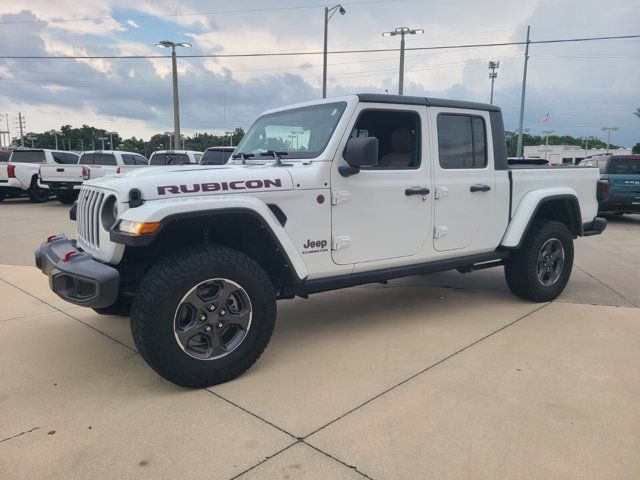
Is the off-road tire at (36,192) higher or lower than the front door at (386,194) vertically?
lower

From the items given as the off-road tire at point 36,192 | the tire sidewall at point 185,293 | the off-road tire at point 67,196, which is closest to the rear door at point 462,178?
the tire sidewall at point 185,293

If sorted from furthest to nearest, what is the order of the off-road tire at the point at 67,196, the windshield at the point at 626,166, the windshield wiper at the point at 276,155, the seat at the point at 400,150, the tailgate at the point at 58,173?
the off-road tire at the point at 67,196
the tailgate at the point at 58,173
the windshield at the point at 626,166
the seat at the point at 400,150
the windshield wiper at the point at 276,155

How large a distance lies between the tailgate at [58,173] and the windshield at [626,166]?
47.3 ft

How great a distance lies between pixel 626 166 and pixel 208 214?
39.1 feet

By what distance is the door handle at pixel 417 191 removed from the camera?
391 centimetres

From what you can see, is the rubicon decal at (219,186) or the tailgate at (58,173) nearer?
the rubicon decal at (219,186)

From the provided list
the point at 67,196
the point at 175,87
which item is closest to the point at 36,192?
the point at 67,196

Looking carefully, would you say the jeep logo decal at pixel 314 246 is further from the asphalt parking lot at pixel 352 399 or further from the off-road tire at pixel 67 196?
the off-road tire at pixel 67 196

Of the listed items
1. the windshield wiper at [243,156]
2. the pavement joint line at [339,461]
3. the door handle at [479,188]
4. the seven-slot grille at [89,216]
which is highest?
the windshield wiper at [243,156]

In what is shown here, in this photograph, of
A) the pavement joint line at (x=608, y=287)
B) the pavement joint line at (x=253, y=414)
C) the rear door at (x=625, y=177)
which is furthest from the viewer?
the rear door at (x=625, y=177)

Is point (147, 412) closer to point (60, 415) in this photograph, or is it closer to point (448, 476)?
point (60, 415)

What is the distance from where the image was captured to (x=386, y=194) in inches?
150

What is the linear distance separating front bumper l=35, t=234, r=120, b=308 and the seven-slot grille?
104mm

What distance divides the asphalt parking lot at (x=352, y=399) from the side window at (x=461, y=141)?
4.66ft
